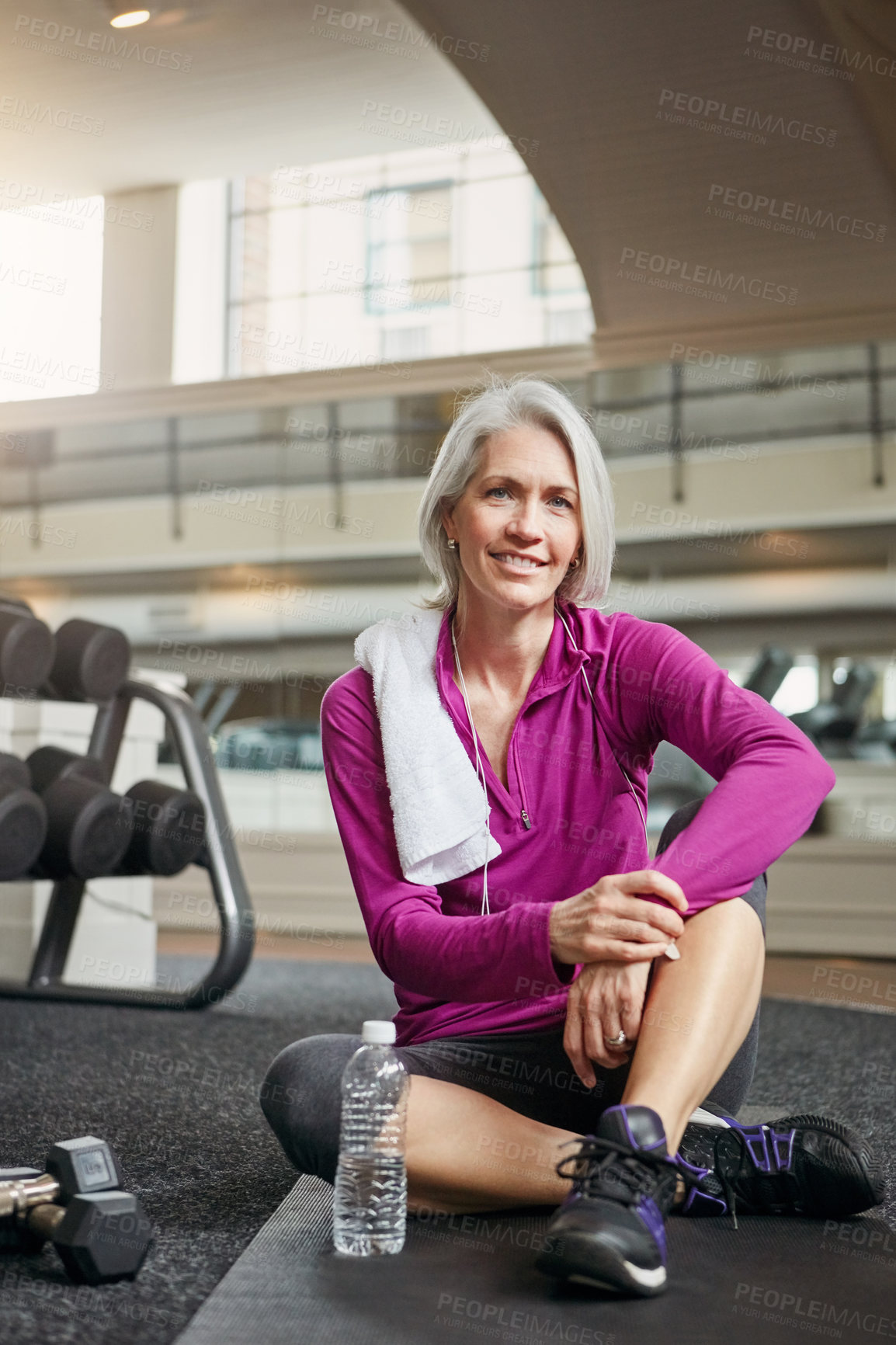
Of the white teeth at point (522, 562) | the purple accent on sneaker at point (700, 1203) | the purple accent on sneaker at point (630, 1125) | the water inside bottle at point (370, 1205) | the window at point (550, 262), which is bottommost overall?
the purple accent on sneaker at point (700, 1203)

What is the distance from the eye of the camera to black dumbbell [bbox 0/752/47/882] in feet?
8.62

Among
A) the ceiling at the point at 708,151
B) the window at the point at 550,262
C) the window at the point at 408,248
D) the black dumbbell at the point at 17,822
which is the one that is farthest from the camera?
the window at the point at 408,248

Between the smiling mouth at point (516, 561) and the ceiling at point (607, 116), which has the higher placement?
the ceiling at point (607, 116)

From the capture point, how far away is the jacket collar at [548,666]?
58.6 inches

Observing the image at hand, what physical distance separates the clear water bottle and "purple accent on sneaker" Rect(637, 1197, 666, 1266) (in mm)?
289

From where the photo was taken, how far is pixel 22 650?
288 cm

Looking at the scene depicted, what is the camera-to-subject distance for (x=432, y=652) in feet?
5.03

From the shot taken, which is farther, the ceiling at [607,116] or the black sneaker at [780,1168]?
the ceiling at [607,116]

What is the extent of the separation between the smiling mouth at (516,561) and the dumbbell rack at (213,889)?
1665 mm

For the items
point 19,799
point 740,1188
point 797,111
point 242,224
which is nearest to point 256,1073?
point 19,799

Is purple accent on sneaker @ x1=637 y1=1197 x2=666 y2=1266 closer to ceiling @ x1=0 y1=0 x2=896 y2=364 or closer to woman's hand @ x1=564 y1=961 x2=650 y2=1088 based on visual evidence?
woman's hand @ x1=564 y1=961 x2=650 y2=1088

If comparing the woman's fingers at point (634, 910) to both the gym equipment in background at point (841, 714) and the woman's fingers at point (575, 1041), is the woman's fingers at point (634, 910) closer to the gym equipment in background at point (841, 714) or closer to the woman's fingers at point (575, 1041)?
the woman's fingers at point (575, 1041)

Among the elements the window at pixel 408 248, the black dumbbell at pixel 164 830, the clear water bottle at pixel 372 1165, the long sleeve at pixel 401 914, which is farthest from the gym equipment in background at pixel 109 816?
the window at pixel 408 248

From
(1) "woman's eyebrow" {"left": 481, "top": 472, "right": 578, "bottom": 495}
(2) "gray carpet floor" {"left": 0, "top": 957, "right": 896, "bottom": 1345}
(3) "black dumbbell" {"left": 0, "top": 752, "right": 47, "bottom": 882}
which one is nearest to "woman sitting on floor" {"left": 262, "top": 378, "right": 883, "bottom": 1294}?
(1) "woman's eyebrow" {"left": 481, "top": 472, "right": 578, "bottom": 495}
